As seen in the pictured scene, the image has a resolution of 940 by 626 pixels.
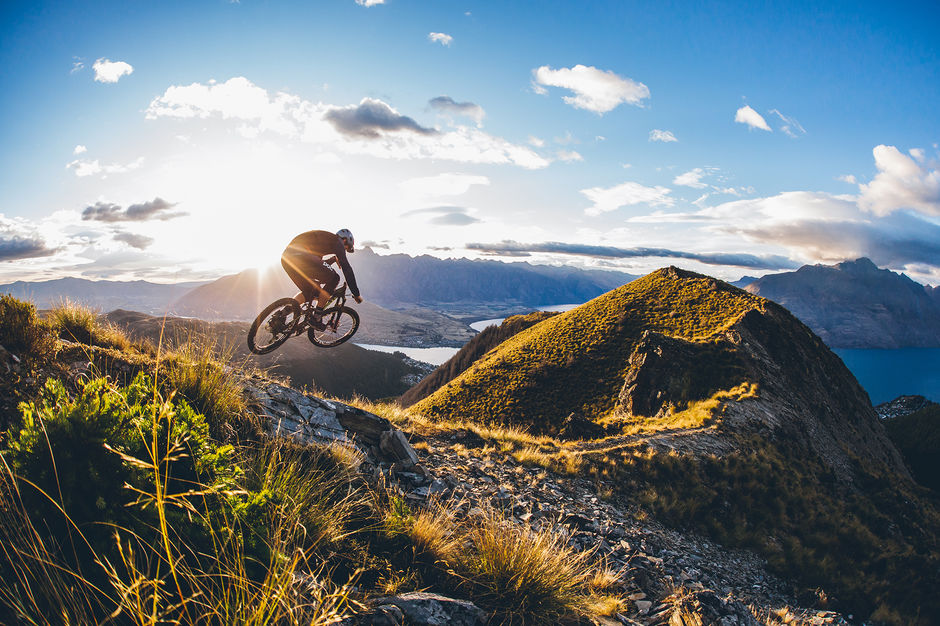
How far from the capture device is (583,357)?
39.9 m

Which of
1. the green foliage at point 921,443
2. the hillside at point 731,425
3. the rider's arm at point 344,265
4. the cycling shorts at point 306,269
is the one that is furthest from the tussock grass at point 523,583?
the green foliage at point 921,443

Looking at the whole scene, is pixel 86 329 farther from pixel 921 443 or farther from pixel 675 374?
pixel 921 443

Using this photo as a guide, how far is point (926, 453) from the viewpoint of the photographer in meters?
43.9

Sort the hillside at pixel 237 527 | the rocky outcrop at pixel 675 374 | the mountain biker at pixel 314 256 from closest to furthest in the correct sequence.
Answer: the hillside at pixel 237 527, the mountain biker at pixel 314 256, the rocky outcrop at pixel 675 374

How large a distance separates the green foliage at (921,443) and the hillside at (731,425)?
10856mm

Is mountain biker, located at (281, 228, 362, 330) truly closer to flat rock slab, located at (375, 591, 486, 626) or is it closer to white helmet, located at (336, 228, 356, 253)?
white helmet, located at (336, 228, 356, 253)

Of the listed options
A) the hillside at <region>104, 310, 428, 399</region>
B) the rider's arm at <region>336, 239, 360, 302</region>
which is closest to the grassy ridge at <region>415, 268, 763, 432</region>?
the rider's arm at <region>336, 239, 360, 302</region>

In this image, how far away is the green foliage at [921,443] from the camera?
135 ft

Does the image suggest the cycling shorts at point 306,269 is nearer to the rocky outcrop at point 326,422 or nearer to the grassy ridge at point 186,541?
the rocky outcrop at point 326,422

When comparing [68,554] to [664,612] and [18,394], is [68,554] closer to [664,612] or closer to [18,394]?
[18,394]

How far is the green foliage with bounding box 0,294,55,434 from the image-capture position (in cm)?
509

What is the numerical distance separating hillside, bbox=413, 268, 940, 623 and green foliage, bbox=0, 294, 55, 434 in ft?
41.7

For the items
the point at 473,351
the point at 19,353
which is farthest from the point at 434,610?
the point at 473,351

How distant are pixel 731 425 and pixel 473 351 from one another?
60.7m
